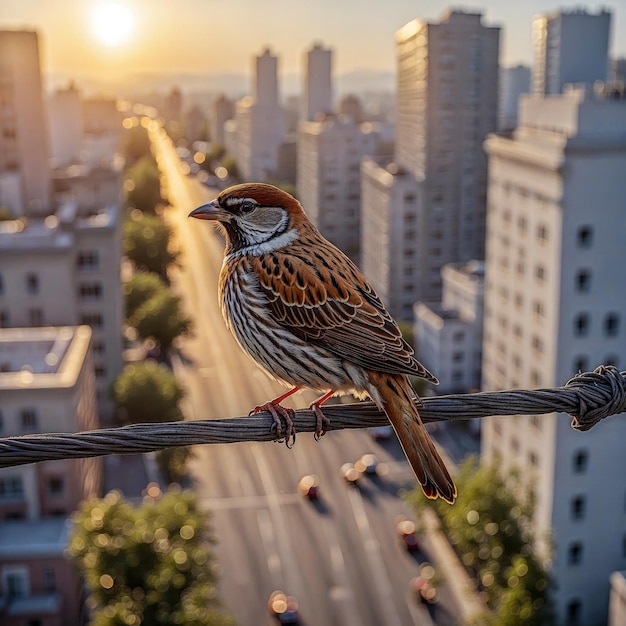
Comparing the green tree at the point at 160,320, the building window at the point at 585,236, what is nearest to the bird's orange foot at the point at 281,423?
the building window at the point at 585,236

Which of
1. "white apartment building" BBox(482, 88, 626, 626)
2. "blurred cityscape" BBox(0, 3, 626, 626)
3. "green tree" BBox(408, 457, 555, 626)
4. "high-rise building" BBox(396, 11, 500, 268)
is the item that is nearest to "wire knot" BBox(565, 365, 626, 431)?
"blurred cityscape" BBox(0, 3, 626, 626)

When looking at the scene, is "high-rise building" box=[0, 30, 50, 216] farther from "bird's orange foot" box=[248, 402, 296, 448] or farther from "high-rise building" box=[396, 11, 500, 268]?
"bird's orange foot" box=[248, 402, 296, 448]

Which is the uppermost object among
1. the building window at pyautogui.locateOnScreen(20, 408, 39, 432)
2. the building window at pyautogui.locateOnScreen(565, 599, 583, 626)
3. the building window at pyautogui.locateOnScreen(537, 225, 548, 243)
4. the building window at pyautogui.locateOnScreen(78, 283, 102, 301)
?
the building window at pyautogui.locateOnScreen(537, 225, 548, 243)

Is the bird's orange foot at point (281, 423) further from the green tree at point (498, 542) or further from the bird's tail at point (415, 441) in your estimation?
the green tree at point (498, 542)

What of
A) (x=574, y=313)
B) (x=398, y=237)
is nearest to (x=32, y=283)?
(x=574, y=313)

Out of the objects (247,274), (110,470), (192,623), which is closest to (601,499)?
(192,623)
